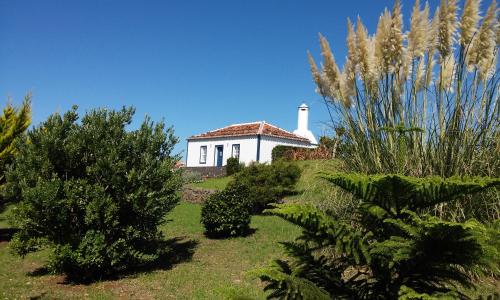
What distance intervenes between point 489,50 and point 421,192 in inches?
128

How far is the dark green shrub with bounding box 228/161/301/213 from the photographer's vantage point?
14391 millimetres

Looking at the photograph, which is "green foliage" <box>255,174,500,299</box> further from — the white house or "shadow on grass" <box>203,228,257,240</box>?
the white house

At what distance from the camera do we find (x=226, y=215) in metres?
10.5

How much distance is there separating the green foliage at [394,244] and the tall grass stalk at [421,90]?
2145 millimetres

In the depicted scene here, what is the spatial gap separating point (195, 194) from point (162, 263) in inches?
414

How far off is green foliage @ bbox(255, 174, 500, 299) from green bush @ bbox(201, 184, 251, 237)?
8247 mm

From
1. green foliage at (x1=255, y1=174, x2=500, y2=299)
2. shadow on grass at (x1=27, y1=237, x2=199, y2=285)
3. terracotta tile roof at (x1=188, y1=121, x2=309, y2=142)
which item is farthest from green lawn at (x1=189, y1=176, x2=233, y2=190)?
green foliage at (x1=255, y1=174, x2=500, y2=299)

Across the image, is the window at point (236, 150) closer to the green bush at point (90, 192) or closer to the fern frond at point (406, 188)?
the green bush at point (90, 192)

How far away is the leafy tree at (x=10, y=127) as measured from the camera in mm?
10875

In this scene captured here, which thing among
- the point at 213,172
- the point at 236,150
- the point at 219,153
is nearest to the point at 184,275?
the point at 213,172

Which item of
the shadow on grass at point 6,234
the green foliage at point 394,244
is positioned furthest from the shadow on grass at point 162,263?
the green foliage at point 394,244

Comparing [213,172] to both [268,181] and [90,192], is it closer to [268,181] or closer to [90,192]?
[268,181]

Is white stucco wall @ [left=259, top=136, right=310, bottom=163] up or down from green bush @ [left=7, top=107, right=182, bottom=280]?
up

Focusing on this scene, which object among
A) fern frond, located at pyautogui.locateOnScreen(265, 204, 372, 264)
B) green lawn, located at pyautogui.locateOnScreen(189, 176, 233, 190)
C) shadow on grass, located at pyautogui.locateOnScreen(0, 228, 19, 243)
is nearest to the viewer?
fern frond, located at pyautogui.locateOnScreen(265, 204, 372, 264)
